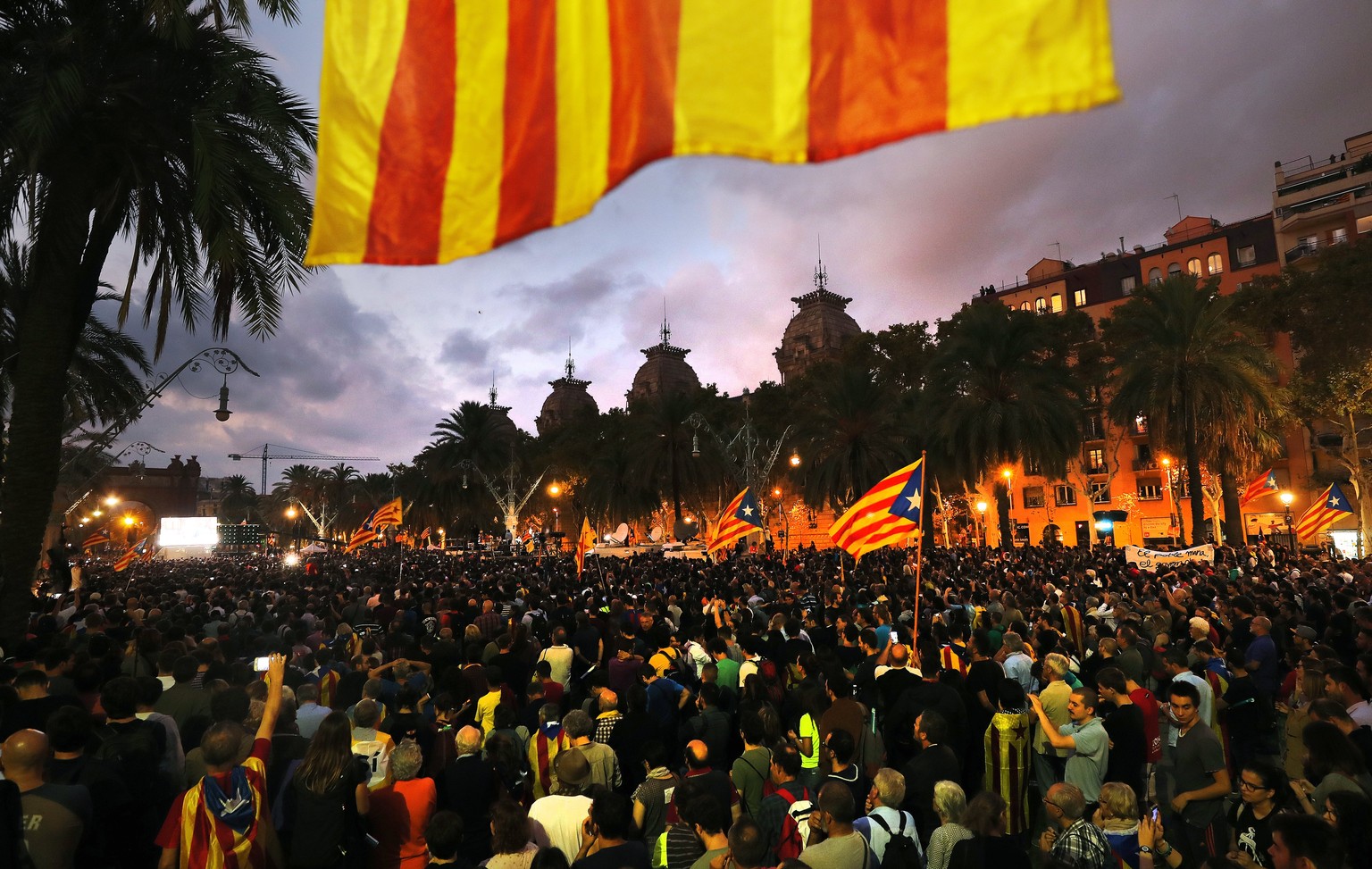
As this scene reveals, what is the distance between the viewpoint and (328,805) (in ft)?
13.9

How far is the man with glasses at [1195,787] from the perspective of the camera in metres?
5.36

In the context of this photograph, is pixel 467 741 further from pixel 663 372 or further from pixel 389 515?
pixel 663 372

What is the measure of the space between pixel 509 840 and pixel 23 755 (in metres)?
2.47

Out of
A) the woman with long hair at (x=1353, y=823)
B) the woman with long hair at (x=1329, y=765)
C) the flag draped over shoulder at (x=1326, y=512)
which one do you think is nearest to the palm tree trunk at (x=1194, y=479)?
the flag draped over shoulder at (x=1326, y=512)

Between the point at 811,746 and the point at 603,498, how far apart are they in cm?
4655

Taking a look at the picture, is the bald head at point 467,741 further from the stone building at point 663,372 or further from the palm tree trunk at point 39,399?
the stone building at point 663,372

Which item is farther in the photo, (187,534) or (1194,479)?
(187,534)

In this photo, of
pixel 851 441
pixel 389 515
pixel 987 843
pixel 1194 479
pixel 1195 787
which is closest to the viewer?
pixel 987 843

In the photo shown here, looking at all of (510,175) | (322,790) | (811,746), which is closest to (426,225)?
(510,175)

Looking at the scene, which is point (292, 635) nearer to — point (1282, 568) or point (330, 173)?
point (330, 173)

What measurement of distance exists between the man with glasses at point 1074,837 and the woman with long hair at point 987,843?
193 millimetres

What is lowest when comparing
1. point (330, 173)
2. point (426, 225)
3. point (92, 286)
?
point (426, 225)

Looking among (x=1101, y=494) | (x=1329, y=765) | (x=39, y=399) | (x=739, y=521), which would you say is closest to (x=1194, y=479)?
(x=739, y=521)

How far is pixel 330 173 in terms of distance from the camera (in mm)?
2982
